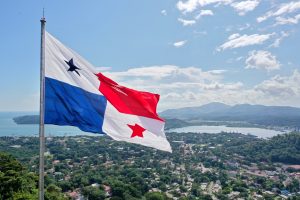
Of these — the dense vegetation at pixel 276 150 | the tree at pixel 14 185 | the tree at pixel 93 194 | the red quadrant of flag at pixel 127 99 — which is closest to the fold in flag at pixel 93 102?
the red quadrant of flag at pixel 127 99

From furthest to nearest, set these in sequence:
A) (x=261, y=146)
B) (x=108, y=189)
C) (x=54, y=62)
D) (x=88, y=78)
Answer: (x=261, y=146), (x=108, y=189), (x=88, y=78), (x=54, y=62)

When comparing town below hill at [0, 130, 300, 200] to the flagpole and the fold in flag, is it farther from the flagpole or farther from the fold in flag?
the flagpole

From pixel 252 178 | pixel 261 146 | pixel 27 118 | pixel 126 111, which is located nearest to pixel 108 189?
pixel 252 178

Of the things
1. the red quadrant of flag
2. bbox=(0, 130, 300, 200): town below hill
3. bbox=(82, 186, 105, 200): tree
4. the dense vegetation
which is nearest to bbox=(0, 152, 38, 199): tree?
bbox=(0, 130, 300, 200): town below hill

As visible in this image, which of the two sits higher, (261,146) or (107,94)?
(107,94)

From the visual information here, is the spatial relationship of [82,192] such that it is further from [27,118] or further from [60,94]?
[27,118]

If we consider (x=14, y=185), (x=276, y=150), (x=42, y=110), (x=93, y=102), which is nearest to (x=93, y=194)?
(x=14, y=185)

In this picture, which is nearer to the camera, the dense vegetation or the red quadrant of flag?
the red quadrant of flag

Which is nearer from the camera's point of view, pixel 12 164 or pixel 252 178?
pixel 12 164
